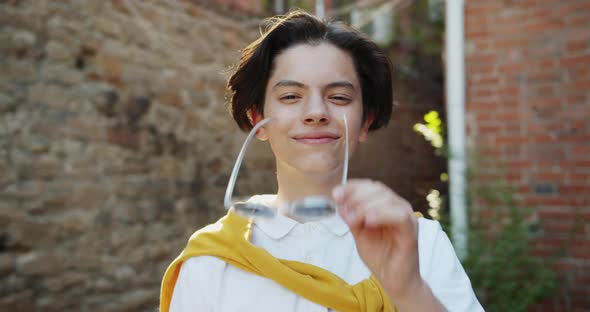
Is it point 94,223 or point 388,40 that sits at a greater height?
point 388,40

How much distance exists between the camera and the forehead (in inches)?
59.2

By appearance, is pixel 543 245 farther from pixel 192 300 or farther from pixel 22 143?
pixel 22 143

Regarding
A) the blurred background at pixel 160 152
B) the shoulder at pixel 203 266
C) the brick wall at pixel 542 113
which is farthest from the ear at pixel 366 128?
the brick wall at pixel 542 113

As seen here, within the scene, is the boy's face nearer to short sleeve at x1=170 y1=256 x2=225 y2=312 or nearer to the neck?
the neck

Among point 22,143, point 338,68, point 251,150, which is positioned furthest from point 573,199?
point 22,143

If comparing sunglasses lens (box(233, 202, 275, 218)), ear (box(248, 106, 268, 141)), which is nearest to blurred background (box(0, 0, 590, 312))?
ear (box(248, 106, 268, 141))

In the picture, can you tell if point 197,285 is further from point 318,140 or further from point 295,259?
point 318,140

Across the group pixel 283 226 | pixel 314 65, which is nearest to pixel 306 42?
pixel 314 65

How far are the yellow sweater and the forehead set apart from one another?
45cm

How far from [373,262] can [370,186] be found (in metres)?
0.18

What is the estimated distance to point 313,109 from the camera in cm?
144

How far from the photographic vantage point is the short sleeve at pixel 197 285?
1397 mm

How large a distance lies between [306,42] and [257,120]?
11.5 inches

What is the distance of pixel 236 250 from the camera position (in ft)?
4.67
